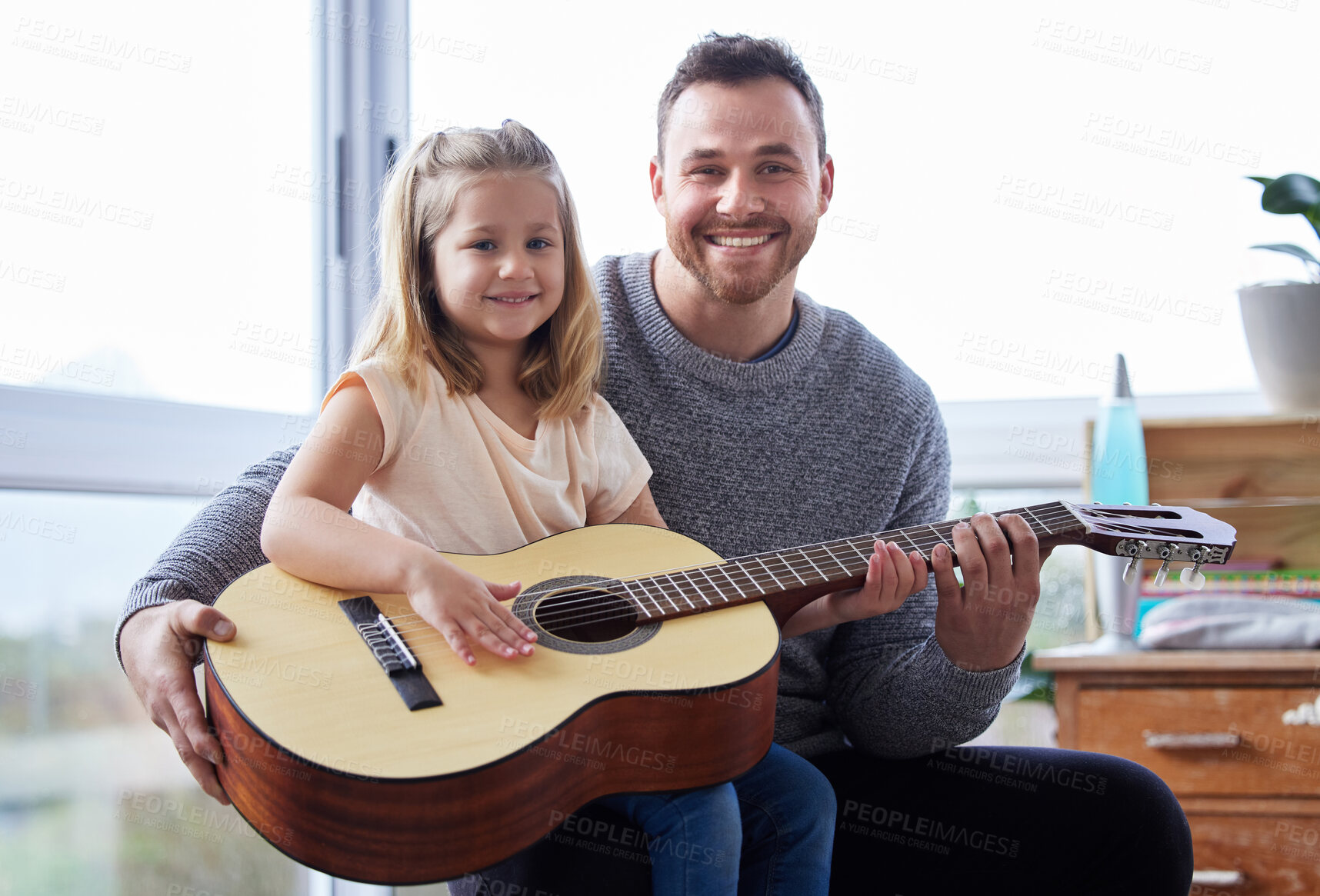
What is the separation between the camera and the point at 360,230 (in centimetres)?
190

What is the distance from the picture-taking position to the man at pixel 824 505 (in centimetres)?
114

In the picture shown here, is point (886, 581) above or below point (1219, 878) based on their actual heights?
above

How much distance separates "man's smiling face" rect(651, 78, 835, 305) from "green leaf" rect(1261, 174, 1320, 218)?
84 centimetres

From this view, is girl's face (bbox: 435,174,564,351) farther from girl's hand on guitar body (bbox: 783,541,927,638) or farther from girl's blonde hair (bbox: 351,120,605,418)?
girl's hand on guitar body (bbox: 783,541,927,638)

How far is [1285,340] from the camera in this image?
5.21 feet

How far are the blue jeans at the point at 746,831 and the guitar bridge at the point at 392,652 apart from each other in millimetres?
240

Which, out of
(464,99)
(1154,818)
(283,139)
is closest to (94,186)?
(283,139)

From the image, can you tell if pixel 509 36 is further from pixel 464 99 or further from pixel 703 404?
pixel 703 404

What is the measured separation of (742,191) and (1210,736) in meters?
1.06

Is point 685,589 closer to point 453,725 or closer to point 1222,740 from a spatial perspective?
point 453,725

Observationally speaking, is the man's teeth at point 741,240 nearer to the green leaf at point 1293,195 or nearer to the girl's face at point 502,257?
the girl's face at point 502,257

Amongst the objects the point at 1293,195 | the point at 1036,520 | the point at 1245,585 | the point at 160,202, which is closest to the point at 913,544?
the point at 1036,520

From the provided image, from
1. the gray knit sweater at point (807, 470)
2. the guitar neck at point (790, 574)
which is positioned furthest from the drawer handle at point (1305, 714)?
the guitar neck at point (790, 574)

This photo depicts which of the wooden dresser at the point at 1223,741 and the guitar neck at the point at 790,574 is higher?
the guitar neck at the point at 790,574
